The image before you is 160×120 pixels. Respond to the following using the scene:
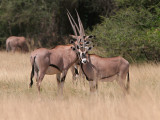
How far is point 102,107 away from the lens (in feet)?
17.1

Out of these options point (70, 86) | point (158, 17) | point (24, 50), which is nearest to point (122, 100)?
point (70, 86)

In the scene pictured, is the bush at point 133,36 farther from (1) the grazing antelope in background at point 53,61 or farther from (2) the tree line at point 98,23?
(1) the grazing antelope in background at point 53,61

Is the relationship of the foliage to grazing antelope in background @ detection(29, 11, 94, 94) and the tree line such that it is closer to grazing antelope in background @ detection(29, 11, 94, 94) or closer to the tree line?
the tree line

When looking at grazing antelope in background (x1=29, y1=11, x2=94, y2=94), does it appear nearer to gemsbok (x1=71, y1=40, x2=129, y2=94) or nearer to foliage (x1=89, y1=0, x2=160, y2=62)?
gemsbok (x1=71, y1=40, x2=129, y2=94)

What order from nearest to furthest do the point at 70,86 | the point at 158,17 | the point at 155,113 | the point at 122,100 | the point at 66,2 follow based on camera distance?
the point at 155,113, the point at 122,100, the point at 70,86, the point at 158,17, the point at 66,2

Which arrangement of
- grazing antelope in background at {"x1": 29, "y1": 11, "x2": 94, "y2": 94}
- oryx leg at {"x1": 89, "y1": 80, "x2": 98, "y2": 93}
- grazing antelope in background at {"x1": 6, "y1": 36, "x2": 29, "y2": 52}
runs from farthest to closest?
grazing antelope in background at {"x1": 6, "y1": 36, "x2": 29, "y2": 52}
grazing antelope in background at {"x1": 29, "y1": 11, "x2": 94, "y2": 94}
oryx leg at {"x1": 89, "y1": 80, "x2": 98, "y2": 93}

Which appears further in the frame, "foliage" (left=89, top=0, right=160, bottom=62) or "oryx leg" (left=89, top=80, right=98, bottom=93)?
"foliage" (left=89, top=0, right=160, bottom=62)

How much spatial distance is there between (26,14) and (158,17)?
33.9 feet

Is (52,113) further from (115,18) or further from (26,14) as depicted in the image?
(26,14)

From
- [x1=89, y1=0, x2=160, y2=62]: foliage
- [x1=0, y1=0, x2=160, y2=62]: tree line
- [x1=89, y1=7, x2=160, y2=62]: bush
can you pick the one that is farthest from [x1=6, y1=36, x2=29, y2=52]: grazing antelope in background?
[x1=89, y1=7, x2=160, y2=62]: bush

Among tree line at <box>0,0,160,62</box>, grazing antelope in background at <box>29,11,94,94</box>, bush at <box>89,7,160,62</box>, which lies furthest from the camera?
tree line at <box>0,0,160,62</box>

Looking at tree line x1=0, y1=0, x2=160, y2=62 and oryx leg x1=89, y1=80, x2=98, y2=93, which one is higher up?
tree line x1=0, y1=0, x2=160, y2=62

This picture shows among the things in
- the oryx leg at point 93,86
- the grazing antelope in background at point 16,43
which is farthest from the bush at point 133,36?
the grazing antelope in background at point 16,43

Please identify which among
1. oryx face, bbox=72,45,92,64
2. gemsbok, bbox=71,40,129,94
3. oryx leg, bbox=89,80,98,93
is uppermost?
oryx face, bbox=72,45,92,64
